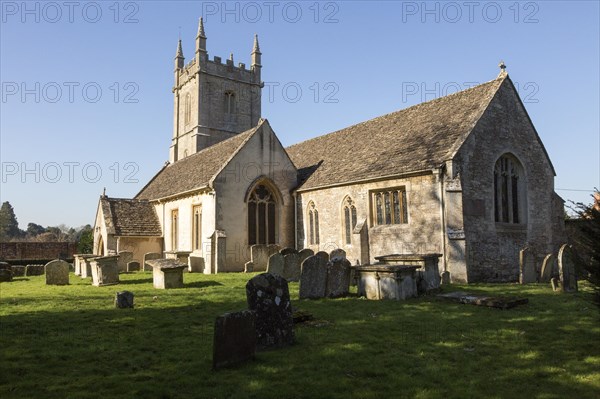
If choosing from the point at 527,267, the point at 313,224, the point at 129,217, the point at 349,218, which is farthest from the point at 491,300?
the point at 129,217

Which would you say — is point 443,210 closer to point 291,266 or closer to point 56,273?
point 291,266

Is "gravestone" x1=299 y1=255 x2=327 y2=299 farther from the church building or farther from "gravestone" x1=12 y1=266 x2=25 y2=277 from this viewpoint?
"gravestone" x1=12 y1=266 x2=25 y2=277

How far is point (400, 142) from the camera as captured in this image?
20781mm

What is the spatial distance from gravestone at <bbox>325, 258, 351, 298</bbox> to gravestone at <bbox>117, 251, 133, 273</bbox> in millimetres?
14963

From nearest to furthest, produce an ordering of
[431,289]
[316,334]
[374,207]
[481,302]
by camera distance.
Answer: [316,334], [481,302], [431,289], [374,207]

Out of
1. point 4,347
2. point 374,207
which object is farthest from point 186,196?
point 4,347

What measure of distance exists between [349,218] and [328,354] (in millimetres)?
14946

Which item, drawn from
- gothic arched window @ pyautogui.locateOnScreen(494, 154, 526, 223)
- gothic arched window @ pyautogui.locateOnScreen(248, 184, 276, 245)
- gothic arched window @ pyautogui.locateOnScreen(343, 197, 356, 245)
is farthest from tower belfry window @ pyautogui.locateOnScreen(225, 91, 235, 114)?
gothic arched window @ pyautogui.locateOnScreen(494, 154, 526, 223)

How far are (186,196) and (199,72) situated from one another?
776 inches

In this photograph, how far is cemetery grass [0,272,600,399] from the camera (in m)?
5.26

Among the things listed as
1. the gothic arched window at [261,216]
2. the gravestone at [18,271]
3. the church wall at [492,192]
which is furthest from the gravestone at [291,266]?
the gravestone at [18,271]

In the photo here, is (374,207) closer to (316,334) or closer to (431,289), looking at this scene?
(431,289)

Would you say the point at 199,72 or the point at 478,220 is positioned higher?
the point at 199,72

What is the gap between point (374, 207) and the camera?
65.6 ft
